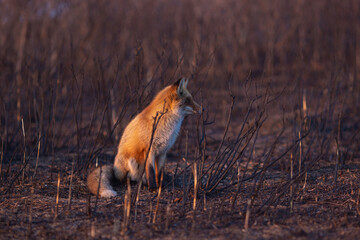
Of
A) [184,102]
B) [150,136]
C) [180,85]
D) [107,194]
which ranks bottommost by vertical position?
[107,194]

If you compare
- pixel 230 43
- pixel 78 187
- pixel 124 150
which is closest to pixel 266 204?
pixel 124 150

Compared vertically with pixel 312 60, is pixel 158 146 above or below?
below

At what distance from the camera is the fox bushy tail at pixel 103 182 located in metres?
5.22

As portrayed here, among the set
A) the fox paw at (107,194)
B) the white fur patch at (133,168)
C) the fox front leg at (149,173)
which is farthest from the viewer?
the white fur patch at (133,168)

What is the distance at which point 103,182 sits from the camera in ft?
18.0

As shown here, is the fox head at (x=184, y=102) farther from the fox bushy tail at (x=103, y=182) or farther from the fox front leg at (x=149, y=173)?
the fox bushy tail at (x=103, y=182)

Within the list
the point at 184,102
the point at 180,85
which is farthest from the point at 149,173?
the point at 180,85

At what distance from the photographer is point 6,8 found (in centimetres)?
1312

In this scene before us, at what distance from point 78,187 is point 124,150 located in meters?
0.85

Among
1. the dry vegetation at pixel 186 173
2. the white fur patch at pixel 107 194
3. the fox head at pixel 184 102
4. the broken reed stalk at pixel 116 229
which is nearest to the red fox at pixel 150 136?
the fox head at pixel 184 102

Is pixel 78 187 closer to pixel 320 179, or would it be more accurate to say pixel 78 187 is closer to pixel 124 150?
pixel 124 150

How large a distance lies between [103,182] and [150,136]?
927mm

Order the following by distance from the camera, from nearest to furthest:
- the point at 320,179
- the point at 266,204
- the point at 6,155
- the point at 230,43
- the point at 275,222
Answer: the point at 275,222 < the point at 266,204 < the point at 320,179 < the point at 6,155 < the point at 230,43

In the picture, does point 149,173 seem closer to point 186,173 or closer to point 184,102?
point 186,173
